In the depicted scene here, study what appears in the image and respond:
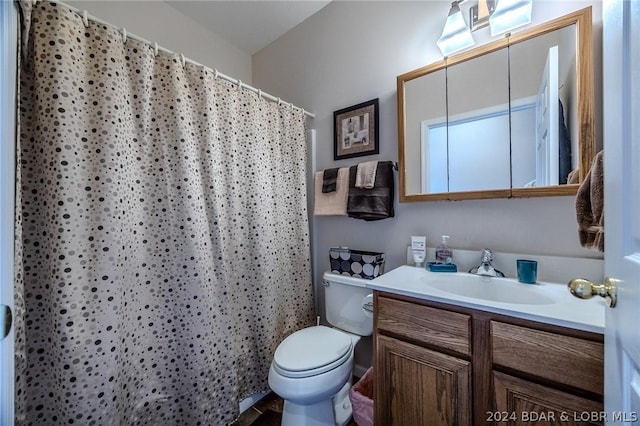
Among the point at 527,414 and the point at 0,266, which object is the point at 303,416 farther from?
the point at 0,266

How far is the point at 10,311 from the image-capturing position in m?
0.56

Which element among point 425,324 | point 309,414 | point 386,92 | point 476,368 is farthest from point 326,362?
point 386,92

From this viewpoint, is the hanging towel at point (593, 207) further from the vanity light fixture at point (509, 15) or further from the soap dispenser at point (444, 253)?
the vanity light fixture at point (509, 15)

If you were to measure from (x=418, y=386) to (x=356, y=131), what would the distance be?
1388 mm

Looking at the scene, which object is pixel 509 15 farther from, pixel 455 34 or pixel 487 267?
pixel 487 267

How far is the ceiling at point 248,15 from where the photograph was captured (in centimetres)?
179

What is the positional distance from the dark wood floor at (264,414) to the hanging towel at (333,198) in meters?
1.20

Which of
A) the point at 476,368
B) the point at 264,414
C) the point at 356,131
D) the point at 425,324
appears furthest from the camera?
the point at 356,131

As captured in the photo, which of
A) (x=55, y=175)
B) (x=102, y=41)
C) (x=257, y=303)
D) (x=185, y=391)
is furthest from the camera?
(x=257, y=303)

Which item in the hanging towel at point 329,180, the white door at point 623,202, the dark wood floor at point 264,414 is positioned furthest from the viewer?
the hanging towel at point 329,180

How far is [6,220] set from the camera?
0.57 metres

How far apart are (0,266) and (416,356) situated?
1205mm

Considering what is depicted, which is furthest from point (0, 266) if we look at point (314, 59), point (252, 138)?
point (314, 59)

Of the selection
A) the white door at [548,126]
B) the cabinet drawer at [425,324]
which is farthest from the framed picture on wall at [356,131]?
the cabinet drawer at [425,324]
